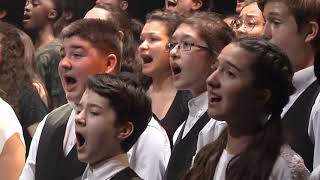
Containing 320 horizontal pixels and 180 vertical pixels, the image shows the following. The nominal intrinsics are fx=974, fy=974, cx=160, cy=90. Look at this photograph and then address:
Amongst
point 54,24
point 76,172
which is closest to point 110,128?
point 76,172

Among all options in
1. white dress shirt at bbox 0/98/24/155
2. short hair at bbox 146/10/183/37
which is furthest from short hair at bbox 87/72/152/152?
short hair at bbox 146/10/183/37

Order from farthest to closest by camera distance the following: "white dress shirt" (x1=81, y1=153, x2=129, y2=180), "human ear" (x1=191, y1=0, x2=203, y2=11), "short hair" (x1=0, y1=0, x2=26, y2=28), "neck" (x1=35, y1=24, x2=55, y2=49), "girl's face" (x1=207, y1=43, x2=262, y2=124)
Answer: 1. "short hair" (x1=0, y1=0, x2=26, y2=28)
2. "neck" (x1=35, y1=24, x2=55, y2=49)
3. "human ear" (x1=191, y1=0, x2=203, y2=11)
4. "white dress shirt" (x1=81, y1=153, x2=129, y2=180)
5. "girl's face" (x1=207, y1=43, x2=262, y2=124)

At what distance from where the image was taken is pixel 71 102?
391 centimetres

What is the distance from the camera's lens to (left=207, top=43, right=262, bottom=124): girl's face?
3.05 m

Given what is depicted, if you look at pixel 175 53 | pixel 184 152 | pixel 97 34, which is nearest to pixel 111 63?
pixel 97 34

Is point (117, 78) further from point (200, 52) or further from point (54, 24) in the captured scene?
point (54, 24)

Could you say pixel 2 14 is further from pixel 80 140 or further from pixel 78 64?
pixel 80 140

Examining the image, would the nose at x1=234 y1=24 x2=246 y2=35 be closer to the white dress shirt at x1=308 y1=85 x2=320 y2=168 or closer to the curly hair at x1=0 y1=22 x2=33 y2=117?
the curly hair at x1=0 y1=22 x2=33 y2=117

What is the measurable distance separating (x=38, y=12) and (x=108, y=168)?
358 centimetres

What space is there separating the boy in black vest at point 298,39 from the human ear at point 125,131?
21.3 inches

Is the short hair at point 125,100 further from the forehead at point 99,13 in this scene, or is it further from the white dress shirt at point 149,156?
the forehead at point 99,13

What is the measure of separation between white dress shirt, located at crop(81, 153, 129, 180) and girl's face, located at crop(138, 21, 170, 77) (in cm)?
133

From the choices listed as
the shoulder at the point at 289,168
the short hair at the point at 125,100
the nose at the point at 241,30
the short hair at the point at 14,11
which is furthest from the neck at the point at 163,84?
the short hair at the point at 14,11

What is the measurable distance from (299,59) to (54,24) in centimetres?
325
